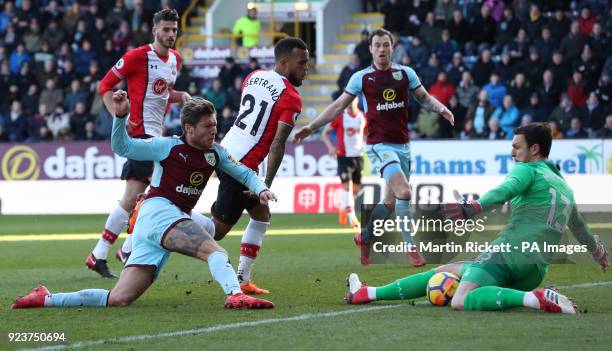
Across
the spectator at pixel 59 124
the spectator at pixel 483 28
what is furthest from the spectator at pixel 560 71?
the spectator at pixel 59 124

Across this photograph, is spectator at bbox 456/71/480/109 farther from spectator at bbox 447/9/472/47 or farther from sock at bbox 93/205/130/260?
sock at bbox 93/205/130/260

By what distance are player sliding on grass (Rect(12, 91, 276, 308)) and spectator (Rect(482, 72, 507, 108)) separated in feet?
52.8

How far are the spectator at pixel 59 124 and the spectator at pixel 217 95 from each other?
3298 mm

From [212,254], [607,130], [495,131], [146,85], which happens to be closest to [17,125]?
[495,131]

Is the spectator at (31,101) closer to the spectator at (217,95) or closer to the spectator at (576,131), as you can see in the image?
the spectator at (217,95)

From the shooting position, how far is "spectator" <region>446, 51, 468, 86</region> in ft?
82.8

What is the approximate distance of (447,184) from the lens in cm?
2242

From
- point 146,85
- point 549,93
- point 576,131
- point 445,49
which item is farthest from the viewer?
point 445,49

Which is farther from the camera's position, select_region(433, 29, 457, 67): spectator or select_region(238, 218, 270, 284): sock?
select_region(433, 29, 457, 67): spectator

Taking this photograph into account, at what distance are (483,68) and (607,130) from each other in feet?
10.5

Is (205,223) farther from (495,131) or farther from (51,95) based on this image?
(51,95)

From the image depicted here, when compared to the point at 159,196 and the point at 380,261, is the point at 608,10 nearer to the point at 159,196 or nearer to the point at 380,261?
the point at 380,261

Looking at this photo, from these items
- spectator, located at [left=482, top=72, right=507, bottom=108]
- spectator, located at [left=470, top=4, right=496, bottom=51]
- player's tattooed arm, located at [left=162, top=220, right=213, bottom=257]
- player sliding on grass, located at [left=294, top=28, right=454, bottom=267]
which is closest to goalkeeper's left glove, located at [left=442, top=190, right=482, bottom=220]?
player's tattooed arm, located at [left=162, top=220, right=213, bottom=257]

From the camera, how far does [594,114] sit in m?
23.2
